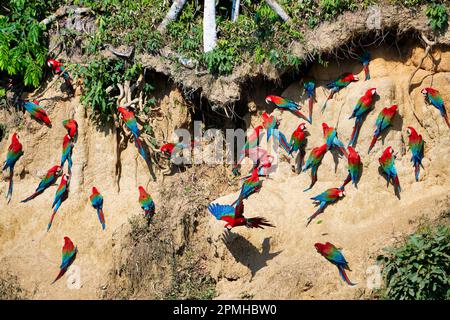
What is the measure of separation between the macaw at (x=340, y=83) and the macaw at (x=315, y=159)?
482 millimetres

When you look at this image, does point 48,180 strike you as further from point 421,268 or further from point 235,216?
point 421,268

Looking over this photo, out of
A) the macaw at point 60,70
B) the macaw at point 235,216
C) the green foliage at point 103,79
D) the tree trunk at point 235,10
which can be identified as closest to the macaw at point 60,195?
the green foliage at point 103,79

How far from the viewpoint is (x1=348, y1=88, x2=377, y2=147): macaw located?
8.89 meters

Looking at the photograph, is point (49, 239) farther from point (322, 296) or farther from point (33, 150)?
point (322, 296)

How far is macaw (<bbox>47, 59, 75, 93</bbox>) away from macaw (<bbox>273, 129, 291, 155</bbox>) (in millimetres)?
2610

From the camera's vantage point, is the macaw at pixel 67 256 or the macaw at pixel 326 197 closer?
the macaw at pixel 326 197

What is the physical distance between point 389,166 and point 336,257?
118 centimetres

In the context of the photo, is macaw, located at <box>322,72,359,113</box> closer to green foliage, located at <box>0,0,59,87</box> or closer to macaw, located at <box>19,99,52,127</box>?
macaw, located at <box>19,99,52,127</box>

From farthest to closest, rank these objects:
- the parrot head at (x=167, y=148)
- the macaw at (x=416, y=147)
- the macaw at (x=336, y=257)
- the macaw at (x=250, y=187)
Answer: the parrot head at (x=167, y=148) < the macaw at (x=250, y=187) < the macaw at (x=416, y=147) < the macaw at (x=336, y=257)

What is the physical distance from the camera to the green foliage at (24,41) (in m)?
10.0

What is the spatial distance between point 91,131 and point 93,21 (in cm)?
138

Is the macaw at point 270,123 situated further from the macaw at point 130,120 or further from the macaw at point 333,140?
the macaw at point 130,120

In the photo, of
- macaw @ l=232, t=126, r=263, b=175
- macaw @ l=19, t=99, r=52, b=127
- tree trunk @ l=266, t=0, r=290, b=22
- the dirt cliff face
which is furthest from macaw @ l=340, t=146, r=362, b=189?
macaw @ l=19, t=99, r=52, b=127
